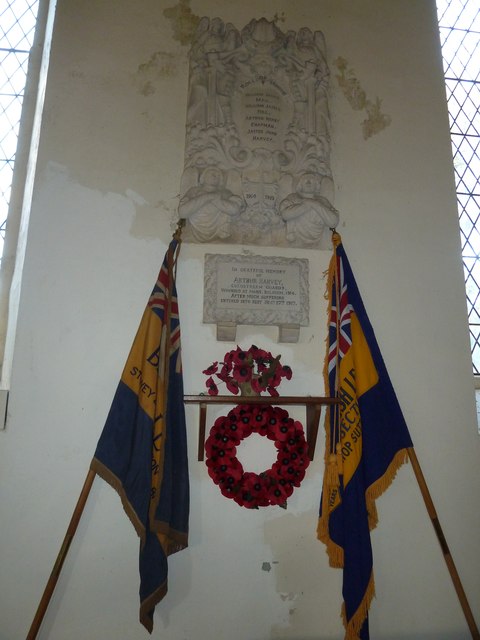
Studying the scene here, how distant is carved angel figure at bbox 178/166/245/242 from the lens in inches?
97.7

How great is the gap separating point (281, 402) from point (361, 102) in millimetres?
1976

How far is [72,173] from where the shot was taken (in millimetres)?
2594

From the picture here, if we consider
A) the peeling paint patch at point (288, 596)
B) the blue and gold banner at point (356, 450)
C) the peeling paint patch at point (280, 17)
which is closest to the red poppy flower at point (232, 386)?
the blue and gold banner at point (356, 450)

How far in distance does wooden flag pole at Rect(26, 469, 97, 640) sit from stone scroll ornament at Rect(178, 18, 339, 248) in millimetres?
1343

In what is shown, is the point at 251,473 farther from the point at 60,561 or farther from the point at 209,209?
the point at 209,209

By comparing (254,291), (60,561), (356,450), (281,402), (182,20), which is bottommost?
(60,561)

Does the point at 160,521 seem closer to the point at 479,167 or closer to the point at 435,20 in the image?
the point at 479,167

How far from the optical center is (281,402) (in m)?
2.12

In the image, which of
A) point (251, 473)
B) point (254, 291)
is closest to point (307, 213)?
point (254, 291)

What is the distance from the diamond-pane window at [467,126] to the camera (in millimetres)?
2984

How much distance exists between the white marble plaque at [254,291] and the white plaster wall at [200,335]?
0.10 meters

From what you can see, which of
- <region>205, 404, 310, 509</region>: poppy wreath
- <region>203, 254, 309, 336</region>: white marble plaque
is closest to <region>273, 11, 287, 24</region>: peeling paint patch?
<region>203, 254, 309, 336</region>: white marble plaque

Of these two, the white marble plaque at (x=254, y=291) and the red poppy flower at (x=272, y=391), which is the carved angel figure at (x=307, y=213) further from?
the red poppy flower at (x=272, y=391)

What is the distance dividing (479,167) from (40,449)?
316cm
